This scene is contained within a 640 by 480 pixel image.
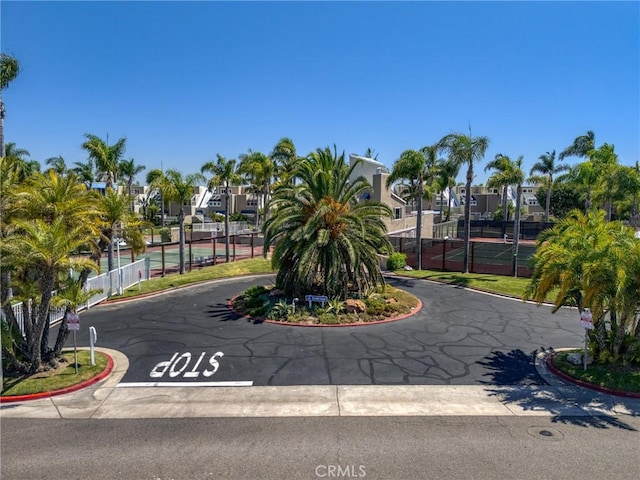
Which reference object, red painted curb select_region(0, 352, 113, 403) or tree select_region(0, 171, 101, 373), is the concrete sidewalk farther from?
tree select_region(0, 171, 101, 373)

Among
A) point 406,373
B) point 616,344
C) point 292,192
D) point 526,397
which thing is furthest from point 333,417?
point 292,192

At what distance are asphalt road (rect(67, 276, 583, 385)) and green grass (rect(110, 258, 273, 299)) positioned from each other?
250 centimetres

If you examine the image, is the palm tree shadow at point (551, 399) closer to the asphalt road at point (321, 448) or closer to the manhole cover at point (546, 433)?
the asphalt road at point (321, 448)

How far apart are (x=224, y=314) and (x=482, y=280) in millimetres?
18114

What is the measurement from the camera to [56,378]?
1333 cm

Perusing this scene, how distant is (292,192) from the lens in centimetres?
2269

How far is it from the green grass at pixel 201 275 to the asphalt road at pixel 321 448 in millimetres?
15268

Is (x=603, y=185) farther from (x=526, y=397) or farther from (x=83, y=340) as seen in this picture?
(x=83, y=340)

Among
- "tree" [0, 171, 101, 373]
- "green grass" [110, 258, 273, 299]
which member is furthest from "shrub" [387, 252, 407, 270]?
"tree" [0, 171, 101, 373]

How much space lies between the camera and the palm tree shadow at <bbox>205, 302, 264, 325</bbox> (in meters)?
20.1

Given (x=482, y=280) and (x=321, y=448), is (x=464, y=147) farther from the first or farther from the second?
(x=321, y=448)

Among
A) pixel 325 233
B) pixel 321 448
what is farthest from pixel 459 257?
pixel 321 448

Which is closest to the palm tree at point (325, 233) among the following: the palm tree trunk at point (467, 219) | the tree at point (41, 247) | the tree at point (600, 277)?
the tree at point (600, 277)

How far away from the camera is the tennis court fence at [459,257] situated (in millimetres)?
33062
